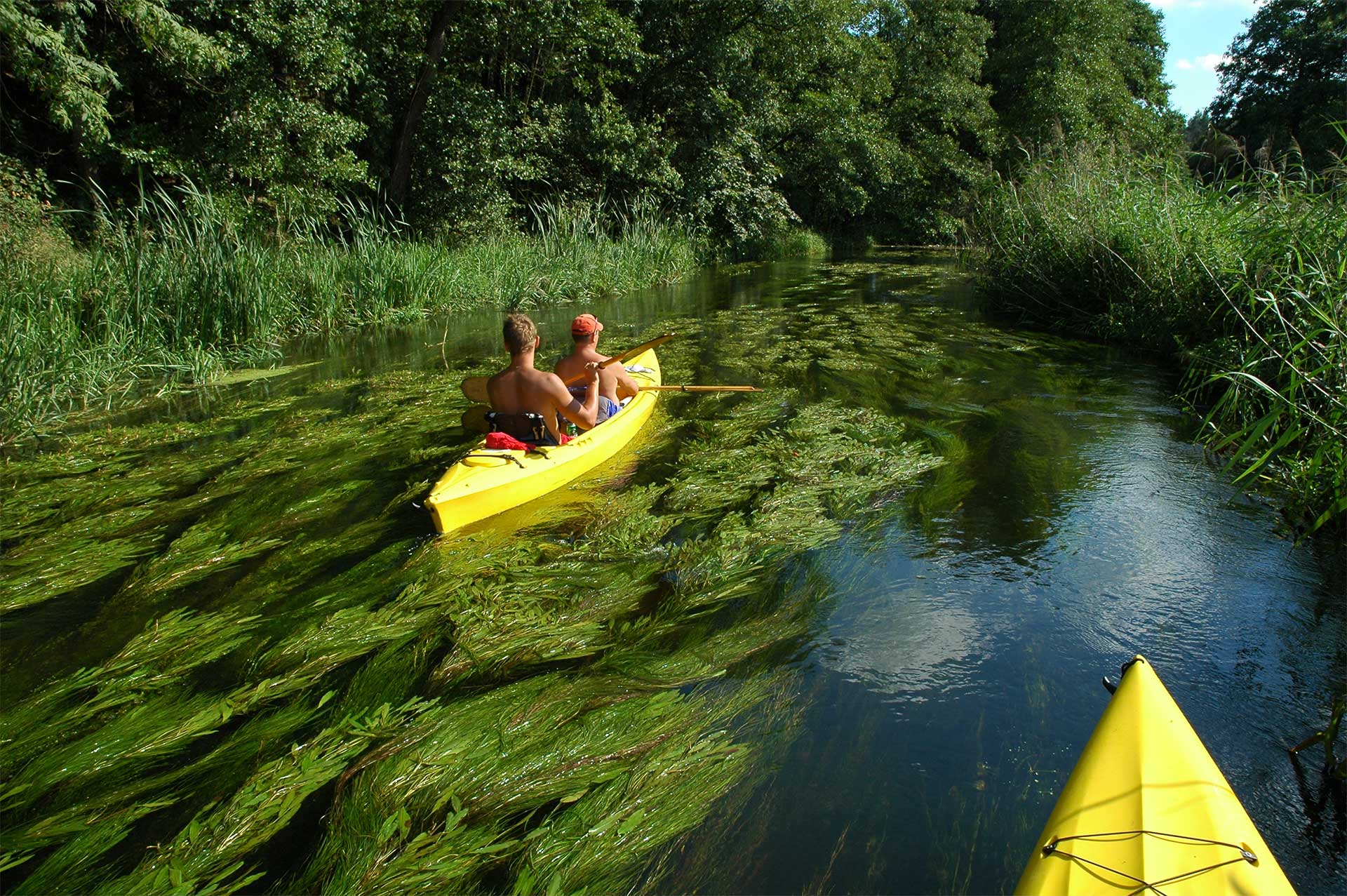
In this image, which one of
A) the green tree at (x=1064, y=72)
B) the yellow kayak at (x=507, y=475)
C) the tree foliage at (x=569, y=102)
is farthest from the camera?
the green tree at (x=1064, y=72)

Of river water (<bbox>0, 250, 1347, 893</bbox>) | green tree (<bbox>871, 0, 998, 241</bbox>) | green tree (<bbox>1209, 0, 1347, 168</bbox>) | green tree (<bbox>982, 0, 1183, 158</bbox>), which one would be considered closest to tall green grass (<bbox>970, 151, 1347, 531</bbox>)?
river water (<bbox>0, 250, 1347, 893</bbox>)

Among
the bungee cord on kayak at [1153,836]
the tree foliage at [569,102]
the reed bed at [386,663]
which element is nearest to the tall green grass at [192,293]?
the reed bed at [386,663]

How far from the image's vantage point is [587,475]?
15.9ft

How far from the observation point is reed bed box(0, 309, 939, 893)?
2.04 meters

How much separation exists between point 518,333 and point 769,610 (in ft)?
6.72

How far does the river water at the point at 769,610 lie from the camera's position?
2.16 metres

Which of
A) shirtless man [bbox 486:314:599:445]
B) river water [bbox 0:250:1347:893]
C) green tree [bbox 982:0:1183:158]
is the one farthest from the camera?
green tree [bbox 982:0:1183:158]

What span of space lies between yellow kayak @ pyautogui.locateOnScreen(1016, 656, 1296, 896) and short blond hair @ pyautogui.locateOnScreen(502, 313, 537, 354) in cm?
327

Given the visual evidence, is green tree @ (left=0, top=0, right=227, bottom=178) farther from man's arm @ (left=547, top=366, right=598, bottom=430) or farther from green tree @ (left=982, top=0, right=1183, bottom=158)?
green tree @ (left=982, top=0, right=1183, bottom=158)

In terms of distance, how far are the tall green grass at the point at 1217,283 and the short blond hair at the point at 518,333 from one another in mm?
3226

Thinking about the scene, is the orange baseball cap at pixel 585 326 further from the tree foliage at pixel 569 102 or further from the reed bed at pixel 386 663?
the tree foliage at pixel 569 102

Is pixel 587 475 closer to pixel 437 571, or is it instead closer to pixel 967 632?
pixel 437 571

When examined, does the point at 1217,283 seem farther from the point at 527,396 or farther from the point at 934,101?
the point at 934,101

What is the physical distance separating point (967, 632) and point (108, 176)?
1385cm
